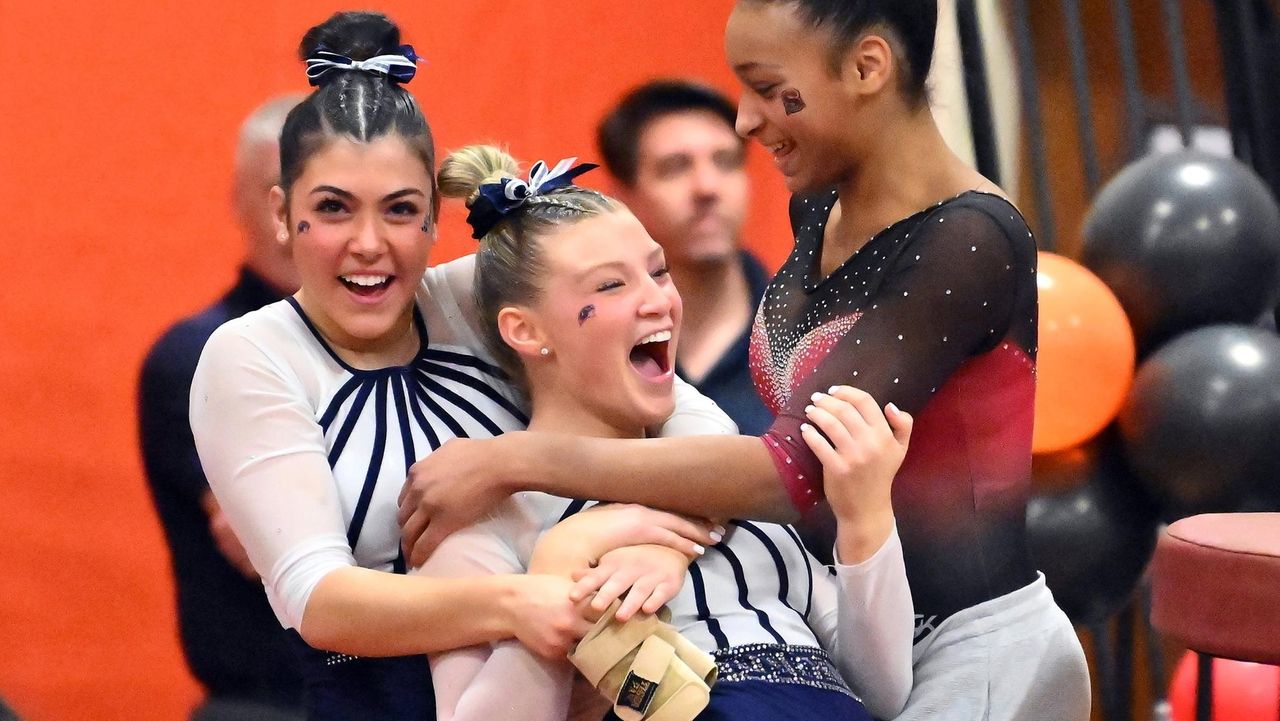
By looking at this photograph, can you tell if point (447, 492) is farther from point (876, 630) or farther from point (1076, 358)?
point (1076, 358)

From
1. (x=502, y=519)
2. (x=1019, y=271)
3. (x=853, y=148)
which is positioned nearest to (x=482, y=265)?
(x=502, y=519)

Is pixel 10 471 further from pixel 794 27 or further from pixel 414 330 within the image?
pixel 794 27

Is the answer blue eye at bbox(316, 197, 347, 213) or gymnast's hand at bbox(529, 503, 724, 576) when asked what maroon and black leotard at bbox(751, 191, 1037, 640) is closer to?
gymnast's hand at bbox(529, 503, 724, 576)

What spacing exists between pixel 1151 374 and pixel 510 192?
1.97 m

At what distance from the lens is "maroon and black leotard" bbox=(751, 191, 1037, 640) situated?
1506 millimetres

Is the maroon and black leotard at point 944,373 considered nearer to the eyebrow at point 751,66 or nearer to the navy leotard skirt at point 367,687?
the eyebrow at point 751,66

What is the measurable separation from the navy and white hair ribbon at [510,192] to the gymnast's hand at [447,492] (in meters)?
0.31

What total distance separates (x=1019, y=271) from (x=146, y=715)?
2.05 m

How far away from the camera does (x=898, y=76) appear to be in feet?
5.19

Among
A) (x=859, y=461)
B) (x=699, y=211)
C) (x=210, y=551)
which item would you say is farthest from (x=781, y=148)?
(x=210, y=551)

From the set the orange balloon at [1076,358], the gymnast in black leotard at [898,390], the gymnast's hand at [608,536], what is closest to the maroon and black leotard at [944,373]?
the gymnast in black leotard at [898,390]

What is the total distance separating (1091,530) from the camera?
3.19 m

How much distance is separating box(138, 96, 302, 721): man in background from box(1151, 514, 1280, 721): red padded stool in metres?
1.50

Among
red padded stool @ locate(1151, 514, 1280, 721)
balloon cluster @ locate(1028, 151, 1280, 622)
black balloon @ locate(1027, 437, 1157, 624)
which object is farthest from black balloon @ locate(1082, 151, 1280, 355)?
red padded stool @ locate(1151, 514, 1280, 721)
